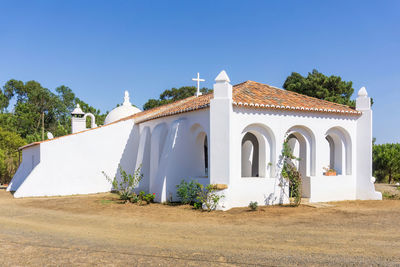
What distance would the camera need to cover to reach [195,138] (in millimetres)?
14477

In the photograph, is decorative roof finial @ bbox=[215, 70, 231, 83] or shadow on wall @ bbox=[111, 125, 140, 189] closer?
decorative roof finial @ bbox=[215, 70, 231, 83]

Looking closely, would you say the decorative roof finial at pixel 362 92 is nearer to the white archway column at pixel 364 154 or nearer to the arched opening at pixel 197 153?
the white archway column at pixel 364 154

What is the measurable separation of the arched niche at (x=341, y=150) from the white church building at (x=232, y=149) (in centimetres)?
4

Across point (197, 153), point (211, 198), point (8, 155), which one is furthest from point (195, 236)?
point (8, 155)

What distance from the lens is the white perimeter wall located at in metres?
16.5

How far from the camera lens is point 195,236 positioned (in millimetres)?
8102

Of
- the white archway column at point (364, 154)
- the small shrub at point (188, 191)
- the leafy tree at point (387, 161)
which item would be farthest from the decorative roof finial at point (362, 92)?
the leafy tree at point (387, 161)

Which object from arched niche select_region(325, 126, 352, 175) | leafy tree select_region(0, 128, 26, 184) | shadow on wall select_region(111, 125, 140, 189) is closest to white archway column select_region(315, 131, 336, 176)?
arched niche select_region(325, 126, 352, 175)

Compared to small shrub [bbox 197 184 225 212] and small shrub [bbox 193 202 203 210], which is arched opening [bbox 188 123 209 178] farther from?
small shrub [bbox 197 184 225 212]

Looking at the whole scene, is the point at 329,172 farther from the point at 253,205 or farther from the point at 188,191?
the point at 188,191

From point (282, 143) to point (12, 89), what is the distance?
180 ft

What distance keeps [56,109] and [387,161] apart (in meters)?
47.5

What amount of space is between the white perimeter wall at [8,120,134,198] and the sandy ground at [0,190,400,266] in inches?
146

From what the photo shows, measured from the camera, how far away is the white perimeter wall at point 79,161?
1655 centimetres
